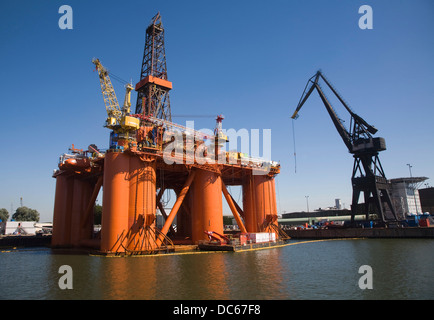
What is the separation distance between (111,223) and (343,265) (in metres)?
24.9

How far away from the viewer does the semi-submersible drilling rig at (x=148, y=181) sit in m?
36.2

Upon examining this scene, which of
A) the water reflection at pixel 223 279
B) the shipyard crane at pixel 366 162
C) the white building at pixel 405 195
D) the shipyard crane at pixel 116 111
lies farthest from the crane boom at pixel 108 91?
the white building at pixel 405 195

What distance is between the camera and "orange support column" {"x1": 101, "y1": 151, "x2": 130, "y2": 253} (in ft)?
115

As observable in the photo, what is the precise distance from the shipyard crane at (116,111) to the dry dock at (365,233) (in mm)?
47343

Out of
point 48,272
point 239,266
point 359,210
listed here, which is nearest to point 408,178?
point 359,210

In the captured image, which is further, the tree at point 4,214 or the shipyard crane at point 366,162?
the tree at point 4,214

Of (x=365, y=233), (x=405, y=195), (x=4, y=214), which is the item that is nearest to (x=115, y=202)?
(x=365, y=233)

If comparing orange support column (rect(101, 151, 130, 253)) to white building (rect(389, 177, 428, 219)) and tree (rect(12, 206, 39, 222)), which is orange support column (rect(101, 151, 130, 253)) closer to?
white building (rect(389, 177, 428, 219))

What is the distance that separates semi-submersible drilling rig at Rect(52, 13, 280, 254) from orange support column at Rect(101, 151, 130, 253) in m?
0.11

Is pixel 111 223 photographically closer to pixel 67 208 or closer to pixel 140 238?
pixel 140 238

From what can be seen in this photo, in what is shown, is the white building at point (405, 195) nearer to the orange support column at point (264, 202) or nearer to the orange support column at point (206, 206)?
the orange support column at point (264, 202)
